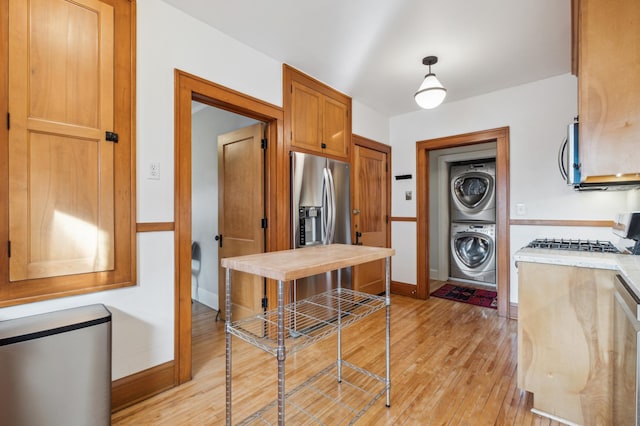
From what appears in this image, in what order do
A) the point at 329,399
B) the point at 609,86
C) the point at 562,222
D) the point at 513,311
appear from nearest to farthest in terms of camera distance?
the point at 609,86, the point at 329,399, the point at 562,222, the point at 513,311

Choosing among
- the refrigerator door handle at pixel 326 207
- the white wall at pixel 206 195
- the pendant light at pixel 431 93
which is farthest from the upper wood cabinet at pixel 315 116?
the pendant light at pixel 431 93

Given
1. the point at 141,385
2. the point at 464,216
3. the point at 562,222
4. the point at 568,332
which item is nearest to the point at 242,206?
the point at 141,385

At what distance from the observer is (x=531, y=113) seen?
3.21 m

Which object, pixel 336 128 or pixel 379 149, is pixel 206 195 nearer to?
pixel 336 128

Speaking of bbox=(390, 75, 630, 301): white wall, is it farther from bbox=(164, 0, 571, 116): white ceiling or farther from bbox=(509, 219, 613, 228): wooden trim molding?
bbox=(164, 0, 571, 116): white ceiling

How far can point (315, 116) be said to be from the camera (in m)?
3.11

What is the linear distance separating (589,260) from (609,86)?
3.04 feet

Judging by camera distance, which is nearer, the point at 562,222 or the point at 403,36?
the point at 403,36

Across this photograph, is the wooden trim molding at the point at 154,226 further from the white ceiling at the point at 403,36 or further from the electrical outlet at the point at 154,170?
the white ceiling at the point at 403,36

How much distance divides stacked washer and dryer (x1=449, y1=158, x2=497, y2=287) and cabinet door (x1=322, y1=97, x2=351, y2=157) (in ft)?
8.54

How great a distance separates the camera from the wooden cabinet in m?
1.52

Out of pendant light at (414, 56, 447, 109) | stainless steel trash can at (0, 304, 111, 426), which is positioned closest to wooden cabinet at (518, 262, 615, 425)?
pendant light at (414, 56, 447, 109)

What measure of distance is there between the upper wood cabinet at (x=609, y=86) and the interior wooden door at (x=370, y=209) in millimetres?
2357

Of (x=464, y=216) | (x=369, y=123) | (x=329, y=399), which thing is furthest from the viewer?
(x=464, y=216)
